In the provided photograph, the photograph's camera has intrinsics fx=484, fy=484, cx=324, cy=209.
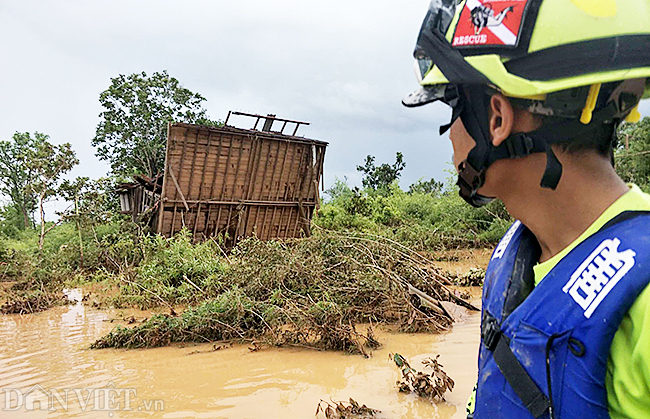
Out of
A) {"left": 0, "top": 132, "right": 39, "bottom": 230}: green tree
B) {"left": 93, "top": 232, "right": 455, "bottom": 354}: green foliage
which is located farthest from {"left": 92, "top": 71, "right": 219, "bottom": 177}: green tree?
{"left": 93, "top": 232, "right": 455, "bottom": 354}: green foliage

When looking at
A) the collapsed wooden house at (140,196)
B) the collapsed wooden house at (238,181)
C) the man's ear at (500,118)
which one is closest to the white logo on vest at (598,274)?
the man's ear at (500,118)

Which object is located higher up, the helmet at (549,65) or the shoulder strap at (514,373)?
the helmet at (549,65)

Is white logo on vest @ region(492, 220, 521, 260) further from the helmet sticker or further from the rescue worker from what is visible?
the helmet sticker

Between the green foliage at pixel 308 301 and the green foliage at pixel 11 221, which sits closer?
the green foliage at pixel 308 301

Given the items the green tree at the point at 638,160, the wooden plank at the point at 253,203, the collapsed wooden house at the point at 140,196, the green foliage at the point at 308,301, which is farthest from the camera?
the green tree at the point at 638,160

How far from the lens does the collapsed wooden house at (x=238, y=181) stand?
37.1 ft

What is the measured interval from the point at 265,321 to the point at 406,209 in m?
14.0

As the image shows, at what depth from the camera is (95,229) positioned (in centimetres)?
1338

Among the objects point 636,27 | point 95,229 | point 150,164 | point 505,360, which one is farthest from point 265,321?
point 150,164

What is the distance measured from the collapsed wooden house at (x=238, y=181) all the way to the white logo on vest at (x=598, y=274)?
31.6 feet

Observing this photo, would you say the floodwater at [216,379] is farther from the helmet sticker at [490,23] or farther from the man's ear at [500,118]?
the helmet sticker at [490,23]

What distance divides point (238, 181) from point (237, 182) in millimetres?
36

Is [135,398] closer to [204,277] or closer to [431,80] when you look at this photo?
[431,80]

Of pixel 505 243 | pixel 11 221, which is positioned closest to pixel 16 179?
pixel 11 221
